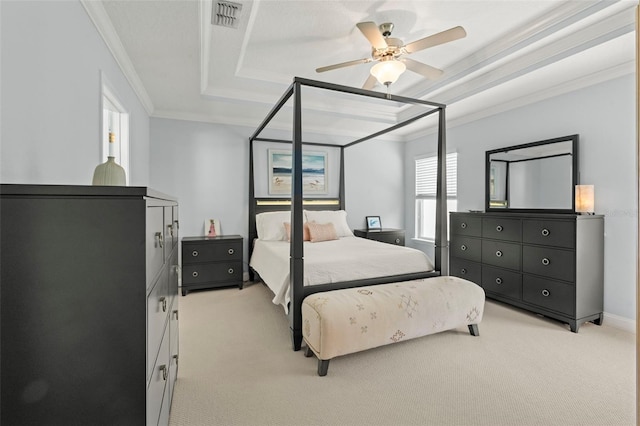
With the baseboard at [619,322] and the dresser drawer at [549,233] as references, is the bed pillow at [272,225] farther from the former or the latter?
the baseboard at [619,322]

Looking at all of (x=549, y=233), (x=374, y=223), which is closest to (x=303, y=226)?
(x=549, y=233)

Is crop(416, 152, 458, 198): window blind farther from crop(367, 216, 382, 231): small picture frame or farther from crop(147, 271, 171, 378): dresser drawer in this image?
crop(147, 271, 171, 378): dresser drawer

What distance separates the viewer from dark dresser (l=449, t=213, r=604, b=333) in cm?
276

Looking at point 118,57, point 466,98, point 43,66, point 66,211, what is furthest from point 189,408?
point 466,98

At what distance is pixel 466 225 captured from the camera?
3.84 meters

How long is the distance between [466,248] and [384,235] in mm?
1362

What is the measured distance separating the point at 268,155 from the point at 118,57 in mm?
2364

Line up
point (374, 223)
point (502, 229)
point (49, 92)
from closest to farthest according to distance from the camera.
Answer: point (49, 92)
point (502, 229)
point (374, 223)

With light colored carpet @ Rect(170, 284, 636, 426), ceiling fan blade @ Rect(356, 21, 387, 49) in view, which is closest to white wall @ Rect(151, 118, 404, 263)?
light colored carpet @ Rect(170, 284, 636, 426)

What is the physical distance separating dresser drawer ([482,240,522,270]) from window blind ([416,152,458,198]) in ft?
4.21

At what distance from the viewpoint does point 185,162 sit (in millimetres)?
4219

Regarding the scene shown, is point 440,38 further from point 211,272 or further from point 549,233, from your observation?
point 211,272

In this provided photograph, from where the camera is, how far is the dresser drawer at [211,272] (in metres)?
3.82

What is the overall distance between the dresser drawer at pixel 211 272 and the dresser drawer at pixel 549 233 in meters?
3.50
